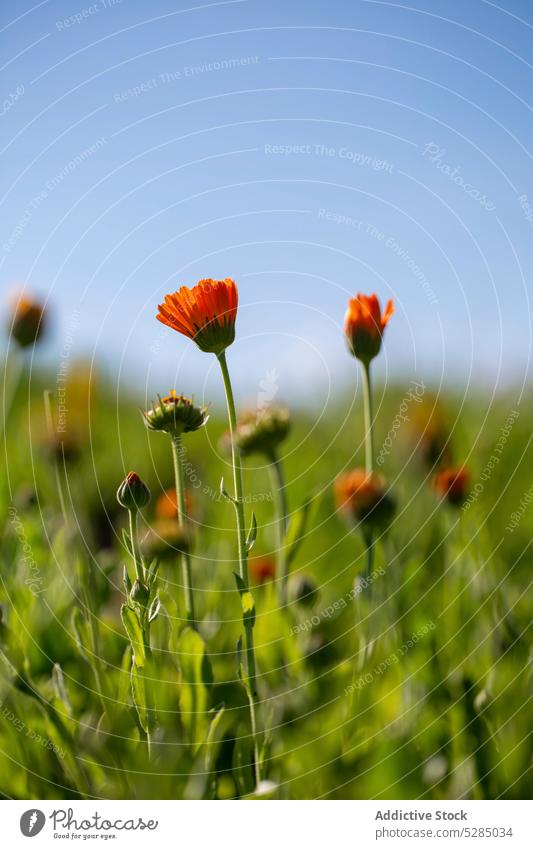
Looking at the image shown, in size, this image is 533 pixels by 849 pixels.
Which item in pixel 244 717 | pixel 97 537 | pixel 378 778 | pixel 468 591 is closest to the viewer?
pixel 378 778

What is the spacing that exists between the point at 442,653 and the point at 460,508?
0.21 metres

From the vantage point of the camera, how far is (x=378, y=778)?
28.4 inches

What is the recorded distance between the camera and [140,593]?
726 mm

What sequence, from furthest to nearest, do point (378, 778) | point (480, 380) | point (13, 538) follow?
point (480, 380) → point (13, 538) → point (378, 778)

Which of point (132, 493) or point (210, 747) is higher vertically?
point (132, 493)

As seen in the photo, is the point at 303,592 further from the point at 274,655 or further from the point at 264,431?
the point at 264,431

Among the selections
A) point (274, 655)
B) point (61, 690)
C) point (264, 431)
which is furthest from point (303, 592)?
point (61, 690)

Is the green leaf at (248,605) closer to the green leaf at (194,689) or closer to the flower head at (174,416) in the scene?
the green leaf at (194,689)

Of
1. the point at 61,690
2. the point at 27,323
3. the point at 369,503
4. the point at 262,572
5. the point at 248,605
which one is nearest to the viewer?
the point at 248,605

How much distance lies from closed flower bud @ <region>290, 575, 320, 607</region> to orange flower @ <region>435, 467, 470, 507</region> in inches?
8.5

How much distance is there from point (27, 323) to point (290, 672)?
30.8 inches

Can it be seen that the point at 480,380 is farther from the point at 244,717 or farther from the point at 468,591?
the point at 244,717

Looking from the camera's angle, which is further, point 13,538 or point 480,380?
point 480,380
